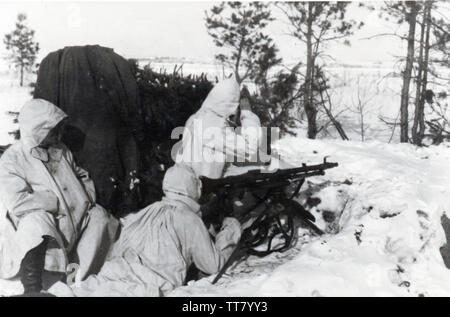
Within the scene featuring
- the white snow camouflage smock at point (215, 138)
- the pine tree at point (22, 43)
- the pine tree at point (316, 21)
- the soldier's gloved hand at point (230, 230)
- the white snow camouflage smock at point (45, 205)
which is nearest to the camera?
A: the white snow camouflage smock at point (45, 205)

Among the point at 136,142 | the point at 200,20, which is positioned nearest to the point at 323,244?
the point at 136,142

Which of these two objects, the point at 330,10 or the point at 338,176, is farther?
the point at 330,10

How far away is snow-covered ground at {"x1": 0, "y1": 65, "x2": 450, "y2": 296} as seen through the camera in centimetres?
350

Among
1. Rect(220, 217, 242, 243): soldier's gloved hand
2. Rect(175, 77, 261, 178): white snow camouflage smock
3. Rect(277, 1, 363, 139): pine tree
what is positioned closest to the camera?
Rect(220, 217, 242, 243): soldier's gloved hand

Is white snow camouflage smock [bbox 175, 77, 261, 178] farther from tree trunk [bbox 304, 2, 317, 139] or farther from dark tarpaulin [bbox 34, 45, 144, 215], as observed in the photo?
tree trunk [bbox 304, 2, 317, 139]

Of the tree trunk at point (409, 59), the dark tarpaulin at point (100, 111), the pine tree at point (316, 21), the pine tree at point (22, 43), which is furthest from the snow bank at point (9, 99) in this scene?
the tree trunk at point (409, 59)

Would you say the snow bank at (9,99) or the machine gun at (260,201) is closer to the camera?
the machine gun at (260,201)

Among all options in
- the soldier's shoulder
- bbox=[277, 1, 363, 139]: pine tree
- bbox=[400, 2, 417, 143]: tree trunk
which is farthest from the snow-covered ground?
bbox=[277, 1, 363, 139]: pine tree

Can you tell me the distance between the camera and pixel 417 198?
484 cm

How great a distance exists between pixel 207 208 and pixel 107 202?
1.25 metres

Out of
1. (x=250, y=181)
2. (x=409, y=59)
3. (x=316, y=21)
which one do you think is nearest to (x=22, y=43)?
(x=316, y=21)

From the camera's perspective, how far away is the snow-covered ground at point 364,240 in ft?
11.5

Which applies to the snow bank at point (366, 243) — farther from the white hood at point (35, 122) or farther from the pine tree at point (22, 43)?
the pine tree at point (22, 43)
